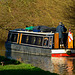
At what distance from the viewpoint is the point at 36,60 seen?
24234 millimetres

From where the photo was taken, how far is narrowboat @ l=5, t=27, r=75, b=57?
26.0m

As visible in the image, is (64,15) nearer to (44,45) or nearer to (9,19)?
(9,19)

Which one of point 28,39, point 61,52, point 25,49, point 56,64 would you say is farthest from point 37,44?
point 56,64

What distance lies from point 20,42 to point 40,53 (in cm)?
338

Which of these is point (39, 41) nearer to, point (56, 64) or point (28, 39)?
point (28, 39)

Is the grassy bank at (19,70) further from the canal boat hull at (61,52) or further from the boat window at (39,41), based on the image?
the boat window at (39,41)

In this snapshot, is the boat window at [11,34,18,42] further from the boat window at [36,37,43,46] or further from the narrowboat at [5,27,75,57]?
the boat window at [36,37,43,46]

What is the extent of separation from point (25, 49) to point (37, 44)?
1274mm

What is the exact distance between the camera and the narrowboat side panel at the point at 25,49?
2680 cm

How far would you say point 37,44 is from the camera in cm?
2820

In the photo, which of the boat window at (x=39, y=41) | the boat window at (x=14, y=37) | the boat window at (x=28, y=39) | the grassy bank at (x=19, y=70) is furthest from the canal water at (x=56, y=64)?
the boat window at (x=14, y=37)

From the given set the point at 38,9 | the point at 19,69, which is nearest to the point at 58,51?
the point at 19,69

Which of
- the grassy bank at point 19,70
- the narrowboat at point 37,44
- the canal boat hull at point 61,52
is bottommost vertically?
the grassy bank at point 19,70

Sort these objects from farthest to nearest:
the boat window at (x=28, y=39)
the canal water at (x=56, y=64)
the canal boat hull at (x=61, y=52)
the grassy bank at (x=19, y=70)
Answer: the boat window at (x=28, y=39) → the canal boat hull at (x=61, y=52) → the canal water at (x=56, y=64) → the grassy bank at (x=19, y=70)
